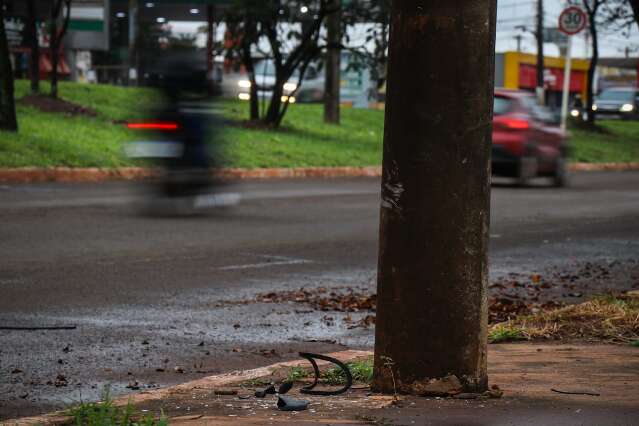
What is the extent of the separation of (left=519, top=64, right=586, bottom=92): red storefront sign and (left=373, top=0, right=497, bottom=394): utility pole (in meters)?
52.3

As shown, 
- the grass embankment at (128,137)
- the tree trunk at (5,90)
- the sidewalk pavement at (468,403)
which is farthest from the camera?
the tree trunk at (5,90)

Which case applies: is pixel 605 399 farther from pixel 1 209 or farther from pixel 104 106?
pixel 104 106

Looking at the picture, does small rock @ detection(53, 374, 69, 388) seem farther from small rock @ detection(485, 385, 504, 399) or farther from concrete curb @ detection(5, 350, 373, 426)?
small rock @ detection(485, 385, 504, 399)

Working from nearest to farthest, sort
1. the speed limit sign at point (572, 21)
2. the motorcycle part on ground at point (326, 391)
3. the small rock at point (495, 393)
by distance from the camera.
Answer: the small rock at point (495, 393), the motorcycle part on ground at point (326, 391), the speed limit sign at point (572, 21)

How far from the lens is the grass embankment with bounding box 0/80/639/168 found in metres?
19.3

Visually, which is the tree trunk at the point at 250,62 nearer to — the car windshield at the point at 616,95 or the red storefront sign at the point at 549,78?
the red storefront sign at the point at 549,78

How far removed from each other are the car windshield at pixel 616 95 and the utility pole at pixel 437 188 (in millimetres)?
53634

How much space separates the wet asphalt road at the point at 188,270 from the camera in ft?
20.3

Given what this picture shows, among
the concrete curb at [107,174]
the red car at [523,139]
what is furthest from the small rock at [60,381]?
the red car at [523,139]

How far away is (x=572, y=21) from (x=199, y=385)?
22.6 meters

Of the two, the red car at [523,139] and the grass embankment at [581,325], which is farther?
the red car at [523,139]

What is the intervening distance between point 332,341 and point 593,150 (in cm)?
2637

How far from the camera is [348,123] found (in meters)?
31.9

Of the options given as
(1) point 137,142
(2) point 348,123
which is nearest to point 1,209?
(1) point 137,142
